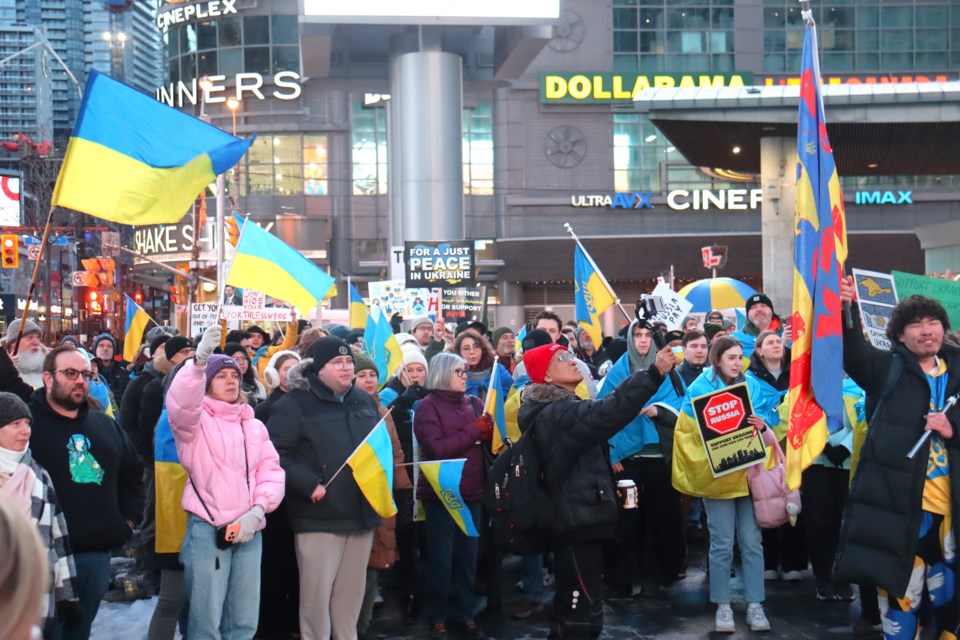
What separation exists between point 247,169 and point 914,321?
141 ft

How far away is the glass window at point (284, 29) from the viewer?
155 ft

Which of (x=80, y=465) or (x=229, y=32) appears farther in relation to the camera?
(x=229, y=32)

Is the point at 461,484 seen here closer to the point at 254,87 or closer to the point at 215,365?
the point at 215,365

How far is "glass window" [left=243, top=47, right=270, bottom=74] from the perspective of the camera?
155 ft

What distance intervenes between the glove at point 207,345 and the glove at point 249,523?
856mm

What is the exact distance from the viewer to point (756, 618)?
7898 millimetres

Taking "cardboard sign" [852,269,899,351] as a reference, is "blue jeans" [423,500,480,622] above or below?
below

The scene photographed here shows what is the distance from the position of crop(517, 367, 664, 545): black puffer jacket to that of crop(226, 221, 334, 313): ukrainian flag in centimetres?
405

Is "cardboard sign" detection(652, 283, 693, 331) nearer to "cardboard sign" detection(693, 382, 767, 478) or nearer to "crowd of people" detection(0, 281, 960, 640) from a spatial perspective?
Result: "crowd of people" detection(0, 281, 960, 640)

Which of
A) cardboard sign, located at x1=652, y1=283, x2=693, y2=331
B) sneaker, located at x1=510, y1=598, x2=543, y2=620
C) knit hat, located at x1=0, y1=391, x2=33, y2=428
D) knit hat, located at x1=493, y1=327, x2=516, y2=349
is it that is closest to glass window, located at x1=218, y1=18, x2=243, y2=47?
knit hat, located at x1=493, y1=327, x2=516, y2=349

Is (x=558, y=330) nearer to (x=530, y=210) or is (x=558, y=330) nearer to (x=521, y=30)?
(x=521, y=30)

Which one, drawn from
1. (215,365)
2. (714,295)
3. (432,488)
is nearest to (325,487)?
(215,365)

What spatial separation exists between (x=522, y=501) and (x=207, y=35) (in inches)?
1776

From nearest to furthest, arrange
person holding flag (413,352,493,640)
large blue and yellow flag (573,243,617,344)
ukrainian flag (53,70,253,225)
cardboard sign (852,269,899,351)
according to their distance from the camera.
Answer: ukrainian flag (53,70,253,225) < cardboard sign (852,269,899,351) < person holding flag (413,352,493,640) < large blue and yellow flag (573,243,617,344)
